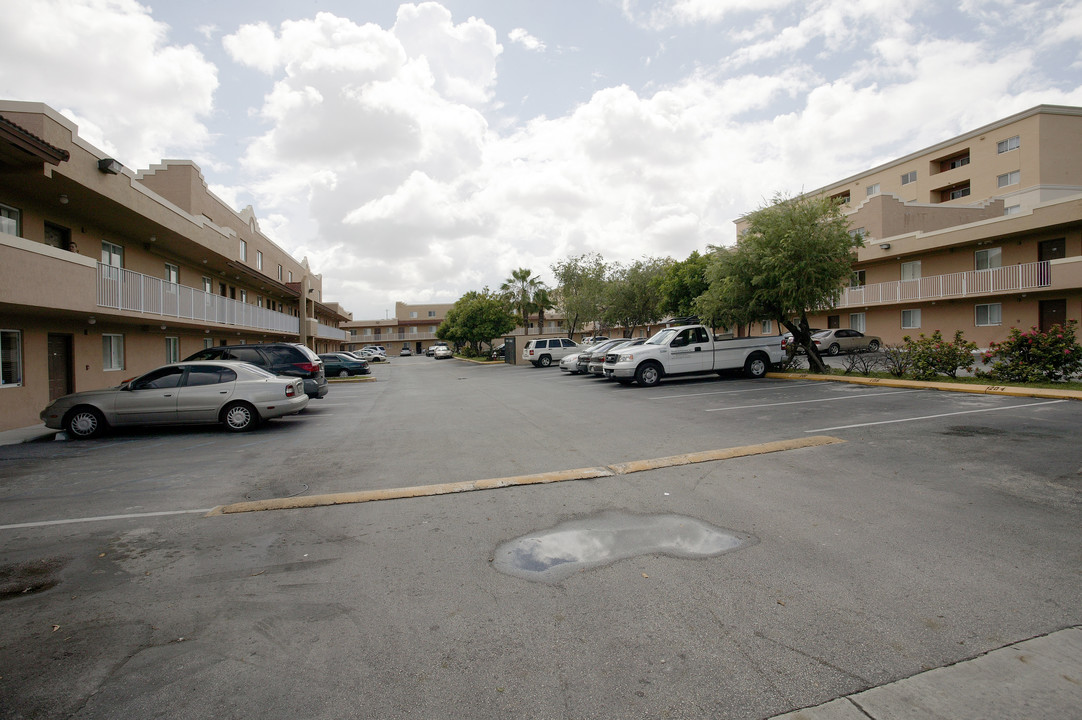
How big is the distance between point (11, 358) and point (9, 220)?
3.27 m

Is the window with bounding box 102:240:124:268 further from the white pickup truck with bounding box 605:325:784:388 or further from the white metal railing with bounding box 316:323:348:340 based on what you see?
the white metal railing with bounding box 316:323:348:340

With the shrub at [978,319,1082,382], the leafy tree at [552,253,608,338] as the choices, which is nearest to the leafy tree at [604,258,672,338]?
the leafy tree at [552,253,608,338]

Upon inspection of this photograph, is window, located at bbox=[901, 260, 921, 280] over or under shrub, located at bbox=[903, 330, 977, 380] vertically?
over

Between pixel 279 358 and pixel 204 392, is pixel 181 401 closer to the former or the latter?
pixel 204 392

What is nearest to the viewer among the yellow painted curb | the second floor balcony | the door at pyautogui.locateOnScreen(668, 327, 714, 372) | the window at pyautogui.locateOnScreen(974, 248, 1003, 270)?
the yellow painted curb

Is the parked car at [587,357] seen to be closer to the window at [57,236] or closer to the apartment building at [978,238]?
the apartment building at [978,238]

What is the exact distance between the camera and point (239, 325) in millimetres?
22656

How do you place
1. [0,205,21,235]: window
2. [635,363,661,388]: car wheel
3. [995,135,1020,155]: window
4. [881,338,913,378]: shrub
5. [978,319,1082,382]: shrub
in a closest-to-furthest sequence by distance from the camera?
[978,319,1082,382]: shrub → [0,205,21,235]: window → [881,338,913,378]: shrub → [635,363,661,388]: car wheel → [995,135,1020,155]: window

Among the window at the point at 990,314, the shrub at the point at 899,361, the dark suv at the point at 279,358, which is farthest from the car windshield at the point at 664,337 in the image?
the window at the point at 990,314

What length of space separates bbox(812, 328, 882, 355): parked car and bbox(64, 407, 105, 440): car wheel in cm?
3061

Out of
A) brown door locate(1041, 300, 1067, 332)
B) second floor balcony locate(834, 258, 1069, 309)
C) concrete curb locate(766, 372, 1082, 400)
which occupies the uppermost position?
second floor balcony locate(834, 258, 1069, 309)

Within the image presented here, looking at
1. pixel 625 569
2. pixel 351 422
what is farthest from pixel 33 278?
pixel 625 569

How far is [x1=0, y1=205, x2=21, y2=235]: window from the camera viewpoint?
484 inches

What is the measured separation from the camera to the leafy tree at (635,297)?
4284 centimetres
